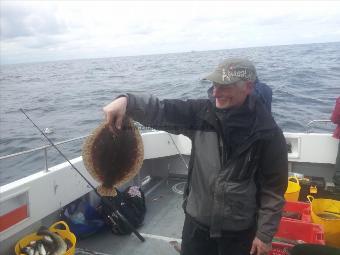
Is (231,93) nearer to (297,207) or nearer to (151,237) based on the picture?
(297,207)

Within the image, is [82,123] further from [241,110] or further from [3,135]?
[241,110]

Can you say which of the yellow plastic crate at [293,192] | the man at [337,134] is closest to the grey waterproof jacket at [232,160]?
the yellow plastic crate at [293,192]

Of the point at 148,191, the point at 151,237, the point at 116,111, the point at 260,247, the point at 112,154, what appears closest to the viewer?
the point at 116,111

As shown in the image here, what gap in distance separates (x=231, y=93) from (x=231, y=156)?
411 millimetres

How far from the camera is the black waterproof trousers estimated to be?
99.4 inches

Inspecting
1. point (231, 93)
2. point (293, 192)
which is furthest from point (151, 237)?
point (231, 93)

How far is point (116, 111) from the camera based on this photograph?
197cm

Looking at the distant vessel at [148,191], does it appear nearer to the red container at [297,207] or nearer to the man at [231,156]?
the red container at [297,207]

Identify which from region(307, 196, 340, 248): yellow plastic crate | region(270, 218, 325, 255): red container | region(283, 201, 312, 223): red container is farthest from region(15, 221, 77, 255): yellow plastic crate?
region(307, 196, 340, 248): yellow plastic crate

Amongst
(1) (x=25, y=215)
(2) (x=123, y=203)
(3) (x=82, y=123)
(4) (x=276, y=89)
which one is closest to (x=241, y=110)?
(1) (x=25, y=215)

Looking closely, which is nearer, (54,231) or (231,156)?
(231,156)

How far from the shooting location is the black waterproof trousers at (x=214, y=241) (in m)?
2.53

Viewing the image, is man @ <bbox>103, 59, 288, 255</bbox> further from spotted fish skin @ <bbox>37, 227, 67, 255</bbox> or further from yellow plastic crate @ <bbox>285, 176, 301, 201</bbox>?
yellow plastic crate @ <bbox>285, 176, 301, 201</bbox>

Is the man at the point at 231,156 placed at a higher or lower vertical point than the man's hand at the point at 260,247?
higher
